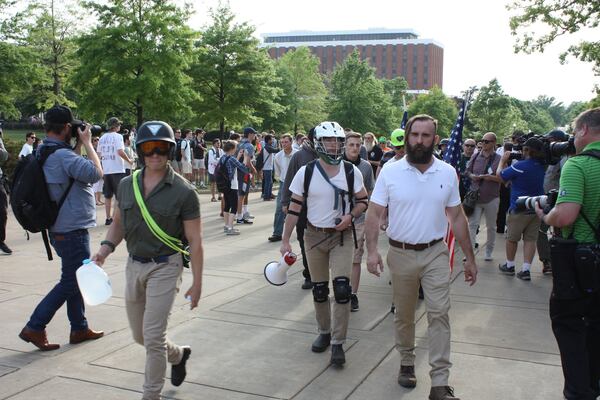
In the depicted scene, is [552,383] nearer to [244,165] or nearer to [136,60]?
[244,165]

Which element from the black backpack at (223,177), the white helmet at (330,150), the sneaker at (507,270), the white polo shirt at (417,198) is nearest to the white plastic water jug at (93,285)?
the white polo shirt at (417,198)

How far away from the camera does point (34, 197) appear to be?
4898 mm

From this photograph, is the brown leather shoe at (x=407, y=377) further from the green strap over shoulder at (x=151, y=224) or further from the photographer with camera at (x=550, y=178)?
the photographer with camera at (x=550, y=178)

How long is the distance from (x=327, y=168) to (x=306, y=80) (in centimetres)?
5024

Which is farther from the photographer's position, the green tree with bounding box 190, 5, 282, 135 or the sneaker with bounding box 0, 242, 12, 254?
the green tree with bounding box 190, 5, 282, 135

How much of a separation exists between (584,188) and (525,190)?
4.46m

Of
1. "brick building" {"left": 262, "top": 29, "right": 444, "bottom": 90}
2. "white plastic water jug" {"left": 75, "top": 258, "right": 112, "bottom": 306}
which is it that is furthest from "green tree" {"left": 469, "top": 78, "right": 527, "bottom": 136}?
"brick building" {"left": 262, "top": 29, "right": 444, "bottom": 90}

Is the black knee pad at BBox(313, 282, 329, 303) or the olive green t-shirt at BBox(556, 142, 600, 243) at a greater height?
the olive green t-shirt at BBox(556, 142, 600, 243)

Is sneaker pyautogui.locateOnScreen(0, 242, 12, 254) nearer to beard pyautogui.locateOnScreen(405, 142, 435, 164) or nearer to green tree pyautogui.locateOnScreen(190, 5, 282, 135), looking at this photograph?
beard pyautogui.locateOnScreen(405, 142, 435, 164)

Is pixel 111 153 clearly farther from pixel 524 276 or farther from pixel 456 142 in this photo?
pixel 524 276

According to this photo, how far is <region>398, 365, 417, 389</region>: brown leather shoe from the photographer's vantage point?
4.43m

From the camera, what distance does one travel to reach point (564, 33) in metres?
21.3

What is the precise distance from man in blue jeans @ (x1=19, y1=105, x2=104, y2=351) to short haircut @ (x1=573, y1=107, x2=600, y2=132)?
362cm

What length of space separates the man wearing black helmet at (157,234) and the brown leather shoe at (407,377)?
163 cm
